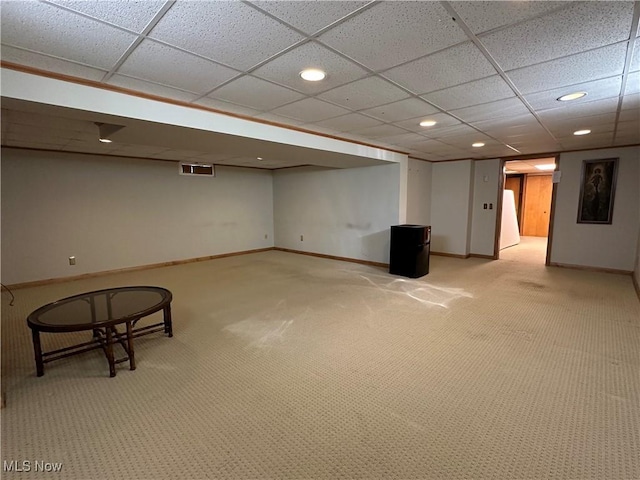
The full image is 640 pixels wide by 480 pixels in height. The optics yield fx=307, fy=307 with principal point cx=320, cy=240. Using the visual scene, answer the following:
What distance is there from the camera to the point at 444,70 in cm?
216

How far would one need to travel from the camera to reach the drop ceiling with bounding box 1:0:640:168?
150cm

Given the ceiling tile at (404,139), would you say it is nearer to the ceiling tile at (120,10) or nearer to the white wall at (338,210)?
the white wall at (338,210)

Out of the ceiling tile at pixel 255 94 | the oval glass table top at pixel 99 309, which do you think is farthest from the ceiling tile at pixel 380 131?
the oval glass table top at pixel 99 309

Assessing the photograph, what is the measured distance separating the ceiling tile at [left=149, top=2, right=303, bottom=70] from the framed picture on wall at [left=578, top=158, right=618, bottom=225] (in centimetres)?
626

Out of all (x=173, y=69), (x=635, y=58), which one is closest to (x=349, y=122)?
(x=173, y=69)

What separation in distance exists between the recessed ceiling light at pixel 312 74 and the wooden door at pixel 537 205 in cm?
1069

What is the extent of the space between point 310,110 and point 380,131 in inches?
50.2

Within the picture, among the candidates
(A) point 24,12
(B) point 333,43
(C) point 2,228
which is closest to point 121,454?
(A) point 24,12

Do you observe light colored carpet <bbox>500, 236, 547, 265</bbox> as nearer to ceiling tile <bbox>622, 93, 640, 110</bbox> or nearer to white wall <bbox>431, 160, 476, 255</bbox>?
white wall <bbox>431, 160, 476, 255</bbox>

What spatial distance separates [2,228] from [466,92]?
6.47 meters

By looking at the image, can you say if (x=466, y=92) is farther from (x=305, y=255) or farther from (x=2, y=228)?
(x=2, y=228)

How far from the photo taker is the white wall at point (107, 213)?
15.7 feet

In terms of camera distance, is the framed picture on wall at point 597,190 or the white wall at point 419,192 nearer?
the framed picture on wall at point 597,190

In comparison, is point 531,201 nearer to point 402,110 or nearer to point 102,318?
point 402,110
